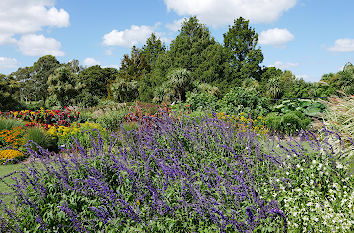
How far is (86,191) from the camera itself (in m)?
2.87

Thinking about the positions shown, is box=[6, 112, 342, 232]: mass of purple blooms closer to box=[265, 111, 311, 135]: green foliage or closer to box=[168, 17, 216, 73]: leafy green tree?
box=[265, 111, 311, 135]: green foliage

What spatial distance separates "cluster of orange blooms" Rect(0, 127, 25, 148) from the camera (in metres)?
7.67

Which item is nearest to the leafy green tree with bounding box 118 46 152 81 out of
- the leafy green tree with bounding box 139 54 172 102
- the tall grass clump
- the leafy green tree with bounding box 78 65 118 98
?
the leafy green tree with bounding box 78 65 118 98

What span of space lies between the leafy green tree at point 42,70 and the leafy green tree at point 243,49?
31445 millimetres

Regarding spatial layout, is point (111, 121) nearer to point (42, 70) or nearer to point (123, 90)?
point (123, 90)

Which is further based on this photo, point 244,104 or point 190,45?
point 190,45

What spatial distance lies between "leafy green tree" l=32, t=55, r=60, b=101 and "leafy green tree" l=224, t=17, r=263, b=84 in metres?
31.4

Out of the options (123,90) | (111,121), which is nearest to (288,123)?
(111,121)

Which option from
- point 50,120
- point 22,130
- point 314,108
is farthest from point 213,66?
point 22,130

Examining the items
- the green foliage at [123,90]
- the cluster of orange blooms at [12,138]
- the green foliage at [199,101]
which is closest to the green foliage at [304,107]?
the green foliage at [199,101]

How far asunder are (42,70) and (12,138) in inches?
1536

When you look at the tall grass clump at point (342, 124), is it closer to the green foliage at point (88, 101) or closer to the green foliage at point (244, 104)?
the green foliage at point (244, 104)

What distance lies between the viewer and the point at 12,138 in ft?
25.7

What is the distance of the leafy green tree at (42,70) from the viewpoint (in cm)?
4128
